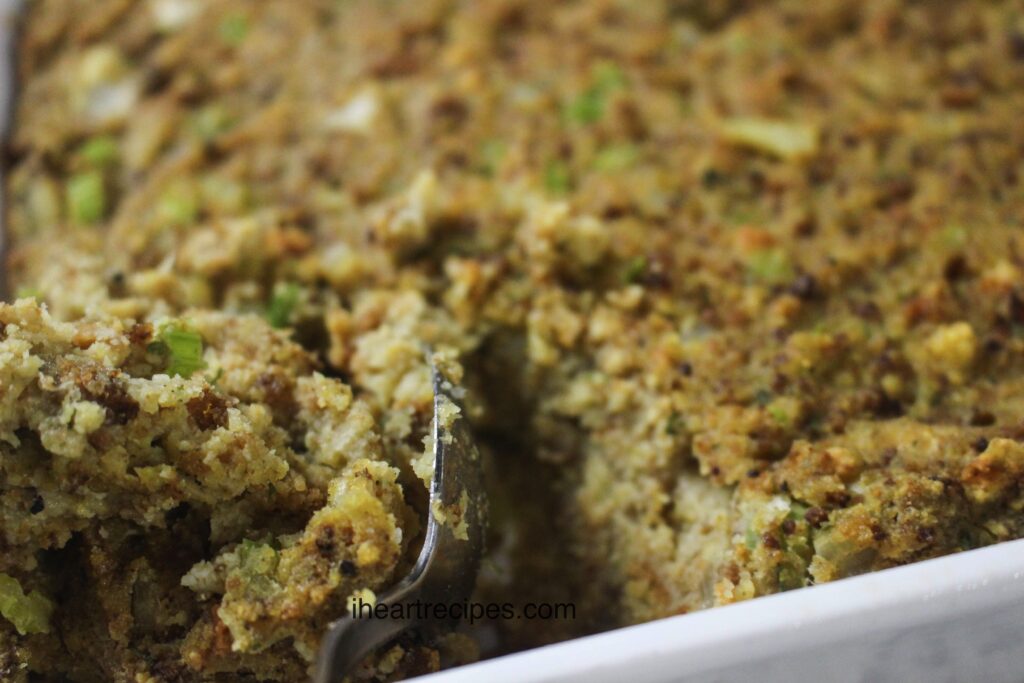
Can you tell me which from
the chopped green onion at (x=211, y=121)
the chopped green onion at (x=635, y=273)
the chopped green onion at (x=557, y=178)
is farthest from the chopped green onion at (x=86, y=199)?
the chopped green onion at (x=635, y=273)

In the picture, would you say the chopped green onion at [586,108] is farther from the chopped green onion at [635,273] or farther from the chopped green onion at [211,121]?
the chopped green onion at [211,121]

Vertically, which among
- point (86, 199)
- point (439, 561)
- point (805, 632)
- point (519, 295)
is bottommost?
point (805, 632)

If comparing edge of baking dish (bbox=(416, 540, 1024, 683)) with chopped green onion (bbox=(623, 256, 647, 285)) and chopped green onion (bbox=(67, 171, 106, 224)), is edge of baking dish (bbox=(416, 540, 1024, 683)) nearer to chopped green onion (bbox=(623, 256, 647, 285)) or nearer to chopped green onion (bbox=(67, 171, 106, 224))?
chopped green onion (bbox=(623, 256, 647, 285))

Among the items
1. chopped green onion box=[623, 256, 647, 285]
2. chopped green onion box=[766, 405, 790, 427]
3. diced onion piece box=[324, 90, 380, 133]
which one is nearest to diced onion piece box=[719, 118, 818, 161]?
chopped green onion box=[623, 256, 647, 285]

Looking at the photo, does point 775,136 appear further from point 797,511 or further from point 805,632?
point 805,632

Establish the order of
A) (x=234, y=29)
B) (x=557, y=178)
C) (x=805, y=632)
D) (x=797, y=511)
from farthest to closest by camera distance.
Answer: (x=234, y=29) → (x=557, y=178) → (x=797, y=511) → (x=805, y=632)

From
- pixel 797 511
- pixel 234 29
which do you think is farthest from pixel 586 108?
pixel 797 511
